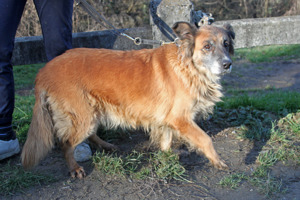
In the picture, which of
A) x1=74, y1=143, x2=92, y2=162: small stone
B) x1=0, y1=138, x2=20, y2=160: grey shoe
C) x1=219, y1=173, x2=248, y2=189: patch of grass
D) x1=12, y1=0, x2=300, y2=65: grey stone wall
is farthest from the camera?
x1=12, y1=0, x2=300, y2=65: grey stone wall

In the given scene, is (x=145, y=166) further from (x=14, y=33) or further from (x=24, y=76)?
(x=24, y=76)

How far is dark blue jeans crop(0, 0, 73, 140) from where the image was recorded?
3.16 metres

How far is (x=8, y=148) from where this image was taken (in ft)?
11.0

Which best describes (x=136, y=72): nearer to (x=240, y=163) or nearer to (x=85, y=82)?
(x=85, y=82)

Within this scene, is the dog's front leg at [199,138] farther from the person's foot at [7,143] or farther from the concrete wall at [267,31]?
the concrete wall at [267,31]

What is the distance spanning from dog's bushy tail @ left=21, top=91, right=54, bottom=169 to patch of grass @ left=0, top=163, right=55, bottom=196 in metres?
0.10

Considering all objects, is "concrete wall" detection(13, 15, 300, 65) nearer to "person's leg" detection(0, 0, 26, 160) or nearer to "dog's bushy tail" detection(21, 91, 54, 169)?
"person's leg" detection(0, 0, 26, 160)

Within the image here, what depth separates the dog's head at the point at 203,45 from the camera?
3.25m

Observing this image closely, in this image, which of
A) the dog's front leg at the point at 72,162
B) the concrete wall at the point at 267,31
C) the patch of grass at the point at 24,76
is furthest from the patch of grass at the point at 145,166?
the patch of grass at the point at 24,76

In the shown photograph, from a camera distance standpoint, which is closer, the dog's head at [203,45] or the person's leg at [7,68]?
the person's leg at [7,68]

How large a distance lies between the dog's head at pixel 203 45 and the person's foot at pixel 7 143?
2.12 metres

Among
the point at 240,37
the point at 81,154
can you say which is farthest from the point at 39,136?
the point at 240,37

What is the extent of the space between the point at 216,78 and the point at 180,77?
42cm

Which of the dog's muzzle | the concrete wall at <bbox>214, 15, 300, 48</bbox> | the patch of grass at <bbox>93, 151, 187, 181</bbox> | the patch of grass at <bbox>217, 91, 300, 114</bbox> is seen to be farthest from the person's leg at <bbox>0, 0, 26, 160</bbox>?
the concrete wall at <bbox>214, 15, 300, 48</bbox>
